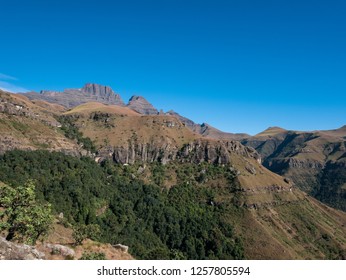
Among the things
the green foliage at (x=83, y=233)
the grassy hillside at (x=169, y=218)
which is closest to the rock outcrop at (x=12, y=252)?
the green foliage at (x=83, y=233)

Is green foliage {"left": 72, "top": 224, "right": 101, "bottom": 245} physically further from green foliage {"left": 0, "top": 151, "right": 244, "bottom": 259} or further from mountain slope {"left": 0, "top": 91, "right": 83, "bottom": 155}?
mountain slope {"left": 0, "top": 91, "right": 83, "bottom": 155}

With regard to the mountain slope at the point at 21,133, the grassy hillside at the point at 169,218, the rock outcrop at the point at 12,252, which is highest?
the mountain slope at the point at 21,133

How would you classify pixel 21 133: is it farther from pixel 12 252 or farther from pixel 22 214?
pixel 12 252

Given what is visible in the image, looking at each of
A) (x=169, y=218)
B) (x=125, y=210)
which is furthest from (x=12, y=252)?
(x=169, y=218)

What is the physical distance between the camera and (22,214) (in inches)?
1521

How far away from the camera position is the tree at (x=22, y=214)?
38.3m

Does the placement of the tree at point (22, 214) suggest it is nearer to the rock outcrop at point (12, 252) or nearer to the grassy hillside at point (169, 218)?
the rock outcrop at point (12, 252)

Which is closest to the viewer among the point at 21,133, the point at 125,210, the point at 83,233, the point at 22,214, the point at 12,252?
the point at 12,252

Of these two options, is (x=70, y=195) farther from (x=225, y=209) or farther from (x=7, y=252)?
(x=7, y=252)

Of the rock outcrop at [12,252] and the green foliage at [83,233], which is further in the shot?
the green foliage at [83,233]

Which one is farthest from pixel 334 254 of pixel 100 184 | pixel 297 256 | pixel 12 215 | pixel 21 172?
A: pixel 12 215

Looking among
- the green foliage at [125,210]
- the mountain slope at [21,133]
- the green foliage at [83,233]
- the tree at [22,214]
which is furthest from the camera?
the mountain slope at [21,133]
